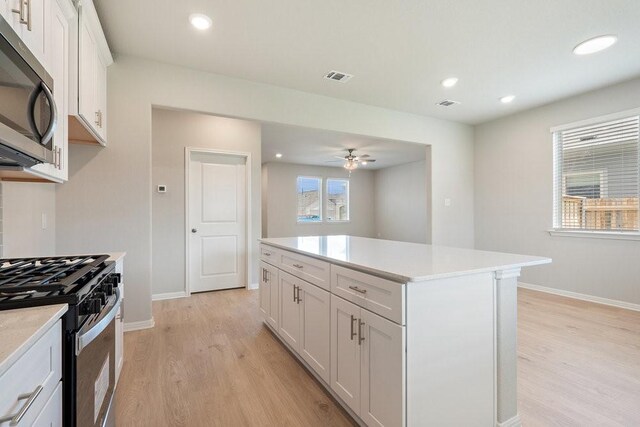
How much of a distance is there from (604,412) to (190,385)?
2455mm

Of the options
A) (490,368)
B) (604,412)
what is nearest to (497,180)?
(604,412)

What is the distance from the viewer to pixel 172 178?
13.0ft

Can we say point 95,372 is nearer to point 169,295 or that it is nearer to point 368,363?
point 368,363

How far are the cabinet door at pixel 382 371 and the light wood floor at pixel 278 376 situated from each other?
336 mm

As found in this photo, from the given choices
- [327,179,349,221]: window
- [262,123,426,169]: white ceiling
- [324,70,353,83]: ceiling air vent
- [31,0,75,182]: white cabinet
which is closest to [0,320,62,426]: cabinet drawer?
[31,0,75,182]: white cabinet

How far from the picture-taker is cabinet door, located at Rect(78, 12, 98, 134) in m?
2.00

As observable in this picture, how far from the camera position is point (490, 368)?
1.49m

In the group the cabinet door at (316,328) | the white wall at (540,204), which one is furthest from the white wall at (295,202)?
the cabinet door at (316,328)

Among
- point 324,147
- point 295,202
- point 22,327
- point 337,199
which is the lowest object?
point 22,327

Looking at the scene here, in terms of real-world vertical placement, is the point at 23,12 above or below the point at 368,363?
above

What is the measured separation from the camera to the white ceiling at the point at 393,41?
222 centimetres

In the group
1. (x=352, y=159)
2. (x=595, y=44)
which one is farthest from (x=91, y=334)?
(x=352, y=159)

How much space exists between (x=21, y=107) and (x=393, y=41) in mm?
2584

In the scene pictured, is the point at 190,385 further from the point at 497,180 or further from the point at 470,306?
the point at 497,180
